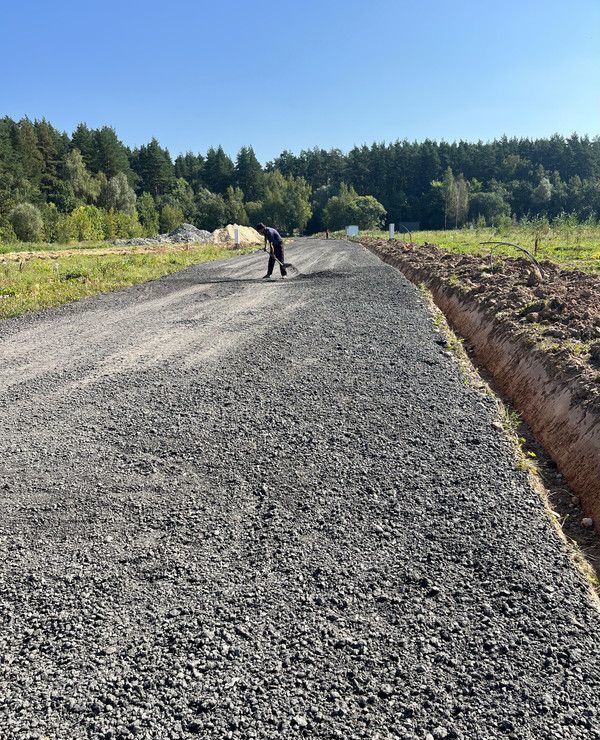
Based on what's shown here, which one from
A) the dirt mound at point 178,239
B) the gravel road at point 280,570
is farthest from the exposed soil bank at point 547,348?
the dirt mound at point 178,239

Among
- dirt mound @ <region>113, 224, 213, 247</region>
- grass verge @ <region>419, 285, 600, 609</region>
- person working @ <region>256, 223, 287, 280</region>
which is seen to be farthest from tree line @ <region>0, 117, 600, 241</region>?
grass verge @ <region>419, 285, 600, 609</region>

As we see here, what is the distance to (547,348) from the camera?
206 inches

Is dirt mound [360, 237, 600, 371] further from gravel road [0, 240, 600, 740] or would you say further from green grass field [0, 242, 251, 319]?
green grass field [0, 242, 251, 319]

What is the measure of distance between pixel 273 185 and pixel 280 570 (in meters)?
97.4

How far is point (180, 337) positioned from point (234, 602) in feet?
17.7

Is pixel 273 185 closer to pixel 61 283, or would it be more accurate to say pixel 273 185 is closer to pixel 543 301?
pixel 61 283

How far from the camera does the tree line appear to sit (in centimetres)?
5981

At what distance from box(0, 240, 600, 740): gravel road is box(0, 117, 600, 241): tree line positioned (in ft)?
118

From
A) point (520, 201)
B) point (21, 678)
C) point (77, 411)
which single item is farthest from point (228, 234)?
point (520, 201)

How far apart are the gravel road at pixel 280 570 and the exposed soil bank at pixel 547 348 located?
19.3 inches

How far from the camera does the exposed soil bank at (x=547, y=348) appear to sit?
380cm

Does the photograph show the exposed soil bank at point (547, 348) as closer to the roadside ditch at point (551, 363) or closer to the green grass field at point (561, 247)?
the roadside ditch at point (551, 363)

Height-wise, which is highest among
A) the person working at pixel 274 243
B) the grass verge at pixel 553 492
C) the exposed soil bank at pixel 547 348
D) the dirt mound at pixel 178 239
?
the dirt mound at pixel 178 239

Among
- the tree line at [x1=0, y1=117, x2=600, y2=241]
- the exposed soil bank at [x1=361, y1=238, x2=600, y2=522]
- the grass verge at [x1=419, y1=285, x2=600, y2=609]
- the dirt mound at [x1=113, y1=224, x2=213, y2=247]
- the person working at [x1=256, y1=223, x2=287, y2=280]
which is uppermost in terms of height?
the tree line at [x1=0, y1=117, x2=600, y2=241]
